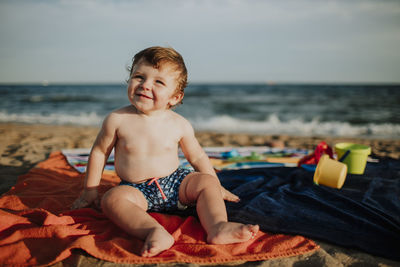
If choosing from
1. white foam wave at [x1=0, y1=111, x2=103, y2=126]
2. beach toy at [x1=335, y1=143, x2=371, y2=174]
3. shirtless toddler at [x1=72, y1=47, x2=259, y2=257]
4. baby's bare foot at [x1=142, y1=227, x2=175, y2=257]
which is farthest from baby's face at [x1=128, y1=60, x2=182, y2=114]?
Result: white foam wave at [x1=0, y1=111, x2=103, y2=126]

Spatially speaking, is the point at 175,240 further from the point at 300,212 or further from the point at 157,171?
the point at 300,212

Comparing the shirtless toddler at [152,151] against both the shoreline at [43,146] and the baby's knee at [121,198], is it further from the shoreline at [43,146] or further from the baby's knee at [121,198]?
the shoreline at [43,146]

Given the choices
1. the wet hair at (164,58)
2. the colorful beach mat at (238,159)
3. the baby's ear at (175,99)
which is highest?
the wet hair at (164,58)

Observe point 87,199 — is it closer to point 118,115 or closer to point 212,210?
point 118,115

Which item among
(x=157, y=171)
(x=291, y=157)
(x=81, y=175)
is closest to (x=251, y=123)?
(x=291, y=157)

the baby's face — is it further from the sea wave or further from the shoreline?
the sea wave

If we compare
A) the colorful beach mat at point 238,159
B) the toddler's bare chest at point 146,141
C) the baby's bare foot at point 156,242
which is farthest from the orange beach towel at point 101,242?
the colorful beach mat at point 238,159

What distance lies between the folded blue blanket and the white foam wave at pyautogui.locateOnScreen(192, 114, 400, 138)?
5587 mm

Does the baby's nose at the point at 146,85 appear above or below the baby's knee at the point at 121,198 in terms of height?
above

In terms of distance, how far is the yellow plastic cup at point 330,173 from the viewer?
2.64 meters

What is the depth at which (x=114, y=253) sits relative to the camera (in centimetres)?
159

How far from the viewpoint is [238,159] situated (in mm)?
4008

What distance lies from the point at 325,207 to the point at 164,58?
1.57 m

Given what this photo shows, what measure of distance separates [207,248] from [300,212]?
802 mm
